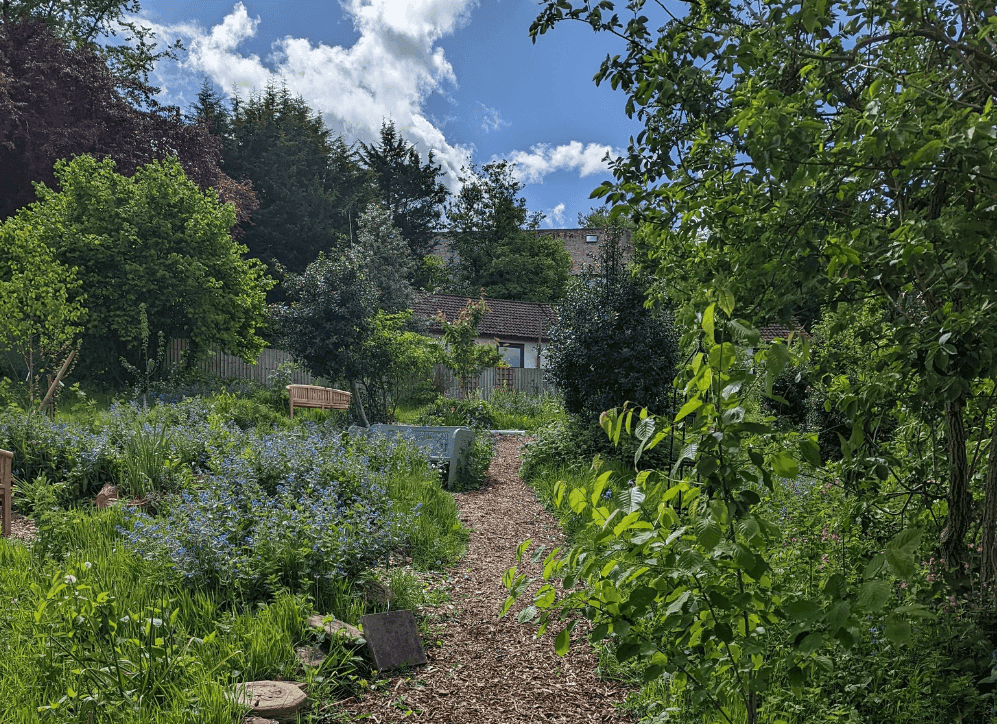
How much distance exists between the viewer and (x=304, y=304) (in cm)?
1295

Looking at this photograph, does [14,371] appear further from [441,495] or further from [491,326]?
[491,326]

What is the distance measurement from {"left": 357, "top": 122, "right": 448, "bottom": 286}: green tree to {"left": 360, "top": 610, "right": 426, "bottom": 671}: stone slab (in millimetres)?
35538

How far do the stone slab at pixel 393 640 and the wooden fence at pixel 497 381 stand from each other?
58.0 ft

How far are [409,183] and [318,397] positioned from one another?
26.7 meters

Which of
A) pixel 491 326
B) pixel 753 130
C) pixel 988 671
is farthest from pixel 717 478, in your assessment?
pixel 491 326

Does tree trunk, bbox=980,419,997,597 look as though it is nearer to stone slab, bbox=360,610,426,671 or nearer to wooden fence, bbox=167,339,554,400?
stone slab, bbox=360,610,426,671

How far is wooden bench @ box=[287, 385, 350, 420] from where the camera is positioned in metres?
14.5

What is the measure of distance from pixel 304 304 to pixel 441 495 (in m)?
6.86

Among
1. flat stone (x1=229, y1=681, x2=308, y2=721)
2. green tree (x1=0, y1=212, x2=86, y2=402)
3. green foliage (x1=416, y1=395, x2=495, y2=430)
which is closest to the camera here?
flat stone (x1=229, y1=681, x2=308, y2=721)

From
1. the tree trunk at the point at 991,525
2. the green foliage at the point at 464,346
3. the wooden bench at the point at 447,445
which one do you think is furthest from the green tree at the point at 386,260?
the tree trunk at the point at 991,525

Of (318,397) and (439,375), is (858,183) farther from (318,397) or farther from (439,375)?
(439,375)

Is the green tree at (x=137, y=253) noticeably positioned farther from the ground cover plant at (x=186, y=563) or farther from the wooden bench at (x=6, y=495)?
the wooden bench at (x=6, y=495)

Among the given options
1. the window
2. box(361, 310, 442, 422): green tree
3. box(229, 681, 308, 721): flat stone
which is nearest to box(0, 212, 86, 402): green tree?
box(361, 310, 442, 422): green tree

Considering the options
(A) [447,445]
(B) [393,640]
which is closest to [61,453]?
(A) [447,445]
